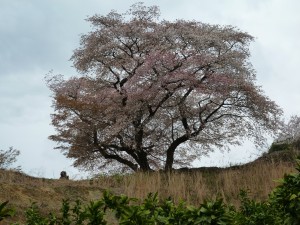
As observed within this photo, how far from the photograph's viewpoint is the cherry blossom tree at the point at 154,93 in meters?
18.6

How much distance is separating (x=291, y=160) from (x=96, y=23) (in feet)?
35.5

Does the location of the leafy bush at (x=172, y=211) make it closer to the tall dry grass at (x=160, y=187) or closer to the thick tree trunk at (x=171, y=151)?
the tall dry grass at (x=160, y=187)

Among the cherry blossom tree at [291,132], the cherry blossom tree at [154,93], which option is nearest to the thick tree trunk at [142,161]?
the cherry blossom tree at [154,93]

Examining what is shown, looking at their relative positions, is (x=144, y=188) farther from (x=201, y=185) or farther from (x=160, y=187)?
(x=201, y=185)

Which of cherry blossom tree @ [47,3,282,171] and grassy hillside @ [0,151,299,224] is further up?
cherry blossom tree @ [47,3,282,171]

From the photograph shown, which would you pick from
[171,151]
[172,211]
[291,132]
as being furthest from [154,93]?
[172,211]

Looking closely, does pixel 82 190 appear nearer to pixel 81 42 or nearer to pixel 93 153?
pixel 93 153

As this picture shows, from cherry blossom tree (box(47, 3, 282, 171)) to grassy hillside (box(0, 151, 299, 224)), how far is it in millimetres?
3964

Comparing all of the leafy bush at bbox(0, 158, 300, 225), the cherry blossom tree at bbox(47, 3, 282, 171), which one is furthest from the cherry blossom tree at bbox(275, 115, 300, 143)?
the leafy bush at bbox(0, 158, 300, 225)

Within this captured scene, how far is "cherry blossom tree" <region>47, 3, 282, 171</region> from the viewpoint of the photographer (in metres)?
18.6

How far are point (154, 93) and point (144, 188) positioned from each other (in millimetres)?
5949

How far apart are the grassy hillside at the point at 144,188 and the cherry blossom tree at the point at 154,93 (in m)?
3.96

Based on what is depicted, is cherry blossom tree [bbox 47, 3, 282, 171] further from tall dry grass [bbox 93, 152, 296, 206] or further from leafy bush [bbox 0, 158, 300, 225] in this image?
leafy bush [bbox 0, 158, 300, 225]

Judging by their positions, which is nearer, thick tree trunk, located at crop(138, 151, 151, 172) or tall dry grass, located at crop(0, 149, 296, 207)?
tall dry grass, located at crop(0, 149, 296, 207)
